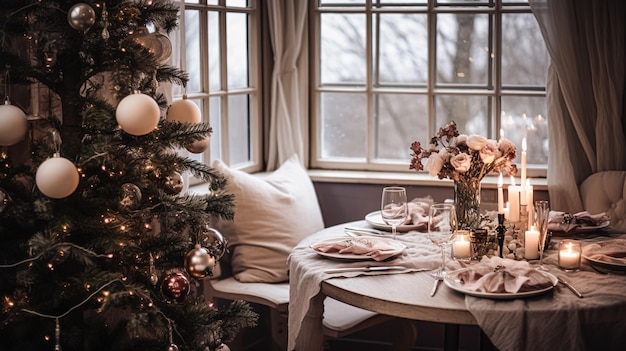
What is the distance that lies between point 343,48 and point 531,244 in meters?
1.93

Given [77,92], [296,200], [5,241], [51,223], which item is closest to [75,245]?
[51,223]

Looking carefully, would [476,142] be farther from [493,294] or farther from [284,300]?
[284,300]

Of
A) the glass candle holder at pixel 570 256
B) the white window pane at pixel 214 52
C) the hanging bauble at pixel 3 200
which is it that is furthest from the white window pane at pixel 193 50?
the glass candle holder at pixel 570 256

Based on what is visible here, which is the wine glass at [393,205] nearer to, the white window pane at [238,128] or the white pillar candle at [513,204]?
the white pillar candle at [513,204]

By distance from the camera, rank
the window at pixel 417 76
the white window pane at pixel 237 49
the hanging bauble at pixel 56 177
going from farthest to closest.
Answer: the window at pixel 417 76 → the white window pane at pixel 237 49 → the hanging bauble at pixel 56 177

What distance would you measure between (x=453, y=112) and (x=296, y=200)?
1.00 m

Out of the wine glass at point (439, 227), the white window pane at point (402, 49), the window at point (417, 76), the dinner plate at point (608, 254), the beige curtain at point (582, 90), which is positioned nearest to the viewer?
the dinner plate at point (608, 254)

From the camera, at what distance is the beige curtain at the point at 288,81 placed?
13.9 ft

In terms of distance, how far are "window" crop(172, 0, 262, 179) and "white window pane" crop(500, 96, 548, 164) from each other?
4.14ft

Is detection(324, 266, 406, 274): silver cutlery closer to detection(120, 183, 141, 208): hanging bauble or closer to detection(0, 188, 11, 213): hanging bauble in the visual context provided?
detection(120, 183, 141, 208): hanging bauble

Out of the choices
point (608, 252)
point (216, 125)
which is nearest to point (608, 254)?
point (608, 252)

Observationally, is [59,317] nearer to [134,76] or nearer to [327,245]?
[134,76]

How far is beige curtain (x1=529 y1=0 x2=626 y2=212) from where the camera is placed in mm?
3777

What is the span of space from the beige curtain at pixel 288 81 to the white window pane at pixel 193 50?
0.60 m
